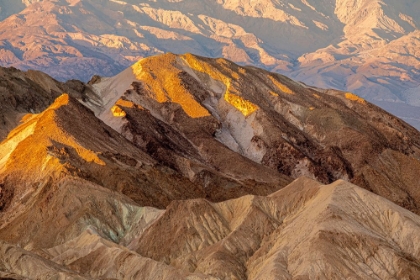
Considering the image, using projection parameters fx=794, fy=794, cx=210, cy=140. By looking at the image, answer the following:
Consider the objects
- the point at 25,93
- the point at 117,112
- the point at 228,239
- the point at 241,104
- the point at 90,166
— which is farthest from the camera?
the point at 241,104

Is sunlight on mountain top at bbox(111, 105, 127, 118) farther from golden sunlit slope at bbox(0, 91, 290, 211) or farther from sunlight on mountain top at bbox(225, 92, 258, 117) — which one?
sunlight on mountain top at bbox(225, 92, 258, 117)

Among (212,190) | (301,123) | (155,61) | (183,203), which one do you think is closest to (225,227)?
(183,203)

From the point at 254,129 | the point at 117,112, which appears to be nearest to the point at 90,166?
the point at 117,112

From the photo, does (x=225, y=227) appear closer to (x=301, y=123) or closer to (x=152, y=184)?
(x=152, y=184)

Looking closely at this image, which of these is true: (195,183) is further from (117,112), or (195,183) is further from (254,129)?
(254,129)

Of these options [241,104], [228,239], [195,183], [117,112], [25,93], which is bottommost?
[25,93]

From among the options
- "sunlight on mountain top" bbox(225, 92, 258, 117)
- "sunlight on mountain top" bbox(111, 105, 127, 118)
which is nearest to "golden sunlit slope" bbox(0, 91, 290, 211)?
"sunlight on mountain top" bbox(111, 105, 127, 118)
